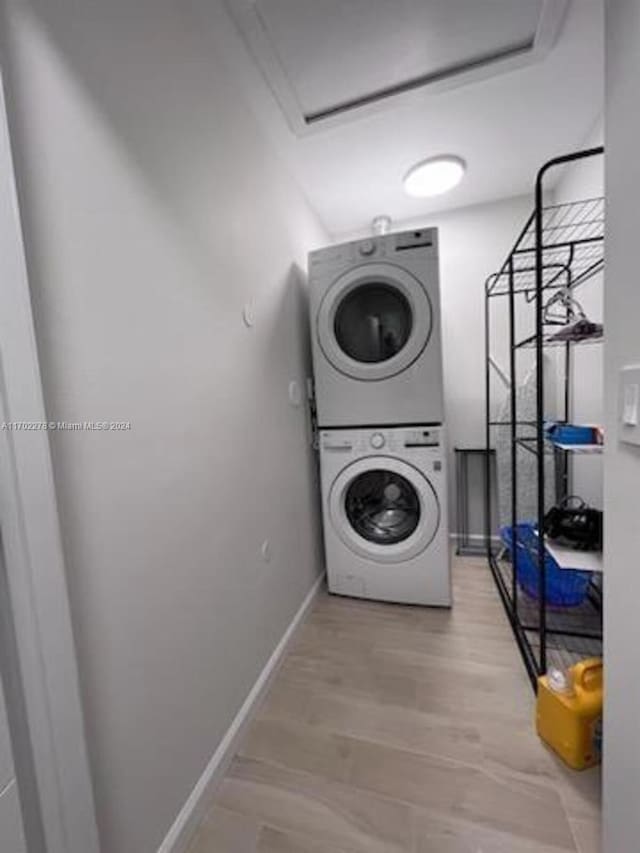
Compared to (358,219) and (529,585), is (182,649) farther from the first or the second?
(358,219)

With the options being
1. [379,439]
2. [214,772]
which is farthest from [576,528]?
[214,772]

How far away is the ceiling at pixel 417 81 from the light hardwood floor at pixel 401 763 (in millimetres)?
2321

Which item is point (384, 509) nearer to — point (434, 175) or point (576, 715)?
point (576, 715)

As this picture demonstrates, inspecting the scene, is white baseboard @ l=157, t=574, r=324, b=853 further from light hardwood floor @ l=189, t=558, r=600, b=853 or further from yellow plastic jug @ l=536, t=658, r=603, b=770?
yellow plastic jug @ l=536, t=658, r=603, b=770

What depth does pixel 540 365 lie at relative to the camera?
1155 millimetres

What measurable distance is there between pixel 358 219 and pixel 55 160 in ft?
7.13

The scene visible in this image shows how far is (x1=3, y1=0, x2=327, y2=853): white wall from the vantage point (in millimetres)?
710

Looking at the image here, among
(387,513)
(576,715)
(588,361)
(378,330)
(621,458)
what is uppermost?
(378,330)

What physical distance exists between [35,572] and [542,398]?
Answer: 53.2 inches

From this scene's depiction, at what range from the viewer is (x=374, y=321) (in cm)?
199

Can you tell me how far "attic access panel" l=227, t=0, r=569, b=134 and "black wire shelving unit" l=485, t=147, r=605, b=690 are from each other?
455mm

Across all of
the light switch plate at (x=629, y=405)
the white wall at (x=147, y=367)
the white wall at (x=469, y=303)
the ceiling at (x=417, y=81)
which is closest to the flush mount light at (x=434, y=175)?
the ceiling at (x=417, y=81)

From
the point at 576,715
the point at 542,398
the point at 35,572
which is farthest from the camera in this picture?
the point at 542,398

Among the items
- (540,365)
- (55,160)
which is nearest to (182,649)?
(55,160)
